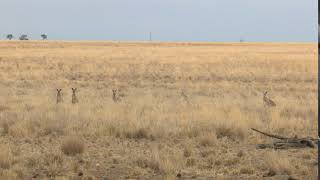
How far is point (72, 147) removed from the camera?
10.6 meters

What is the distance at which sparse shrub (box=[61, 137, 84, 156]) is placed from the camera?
10484 millimetres

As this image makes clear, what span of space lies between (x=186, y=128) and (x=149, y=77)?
2142cm

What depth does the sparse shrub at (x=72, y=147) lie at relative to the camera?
10.5m

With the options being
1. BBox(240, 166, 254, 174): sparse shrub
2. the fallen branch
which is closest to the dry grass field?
BBox(240, 166, 254, 174): sparse shrub

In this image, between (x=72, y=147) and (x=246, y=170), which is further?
(x=72, y=147)

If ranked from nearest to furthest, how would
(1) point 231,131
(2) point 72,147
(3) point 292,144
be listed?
(2) point 72,147 → (3) point 292,144 → (1) point 231,131

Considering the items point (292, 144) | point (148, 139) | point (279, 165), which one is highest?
point (279, 165)

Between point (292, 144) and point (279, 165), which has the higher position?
point (279, 165)

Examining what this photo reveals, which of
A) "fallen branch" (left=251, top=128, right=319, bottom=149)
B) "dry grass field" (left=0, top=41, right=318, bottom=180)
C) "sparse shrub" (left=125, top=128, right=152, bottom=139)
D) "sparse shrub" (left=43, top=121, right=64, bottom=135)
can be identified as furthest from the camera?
"sparse shrub" (left=43, top=121, right=64, bottom=135)

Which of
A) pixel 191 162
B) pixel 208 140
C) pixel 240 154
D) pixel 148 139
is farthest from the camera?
pixel 148 139

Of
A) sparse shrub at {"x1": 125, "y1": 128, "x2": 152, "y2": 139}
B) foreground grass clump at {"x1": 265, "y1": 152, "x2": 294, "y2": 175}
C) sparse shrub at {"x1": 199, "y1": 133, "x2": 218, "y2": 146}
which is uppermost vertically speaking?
foreground grass clump at {"x1": 265, "y1": 152, "x2": 294, "y2": 175}

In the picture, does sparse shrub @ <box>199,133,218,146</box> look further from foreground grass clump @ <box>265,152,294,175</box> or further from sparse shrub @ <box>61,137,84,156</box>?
sparse shrub @ <box>61,137,84,156</box>

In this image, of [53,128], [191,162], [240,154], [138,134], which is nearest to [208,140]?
[240,154]

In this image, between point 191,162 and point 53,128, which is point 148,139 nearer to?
point 53,128
